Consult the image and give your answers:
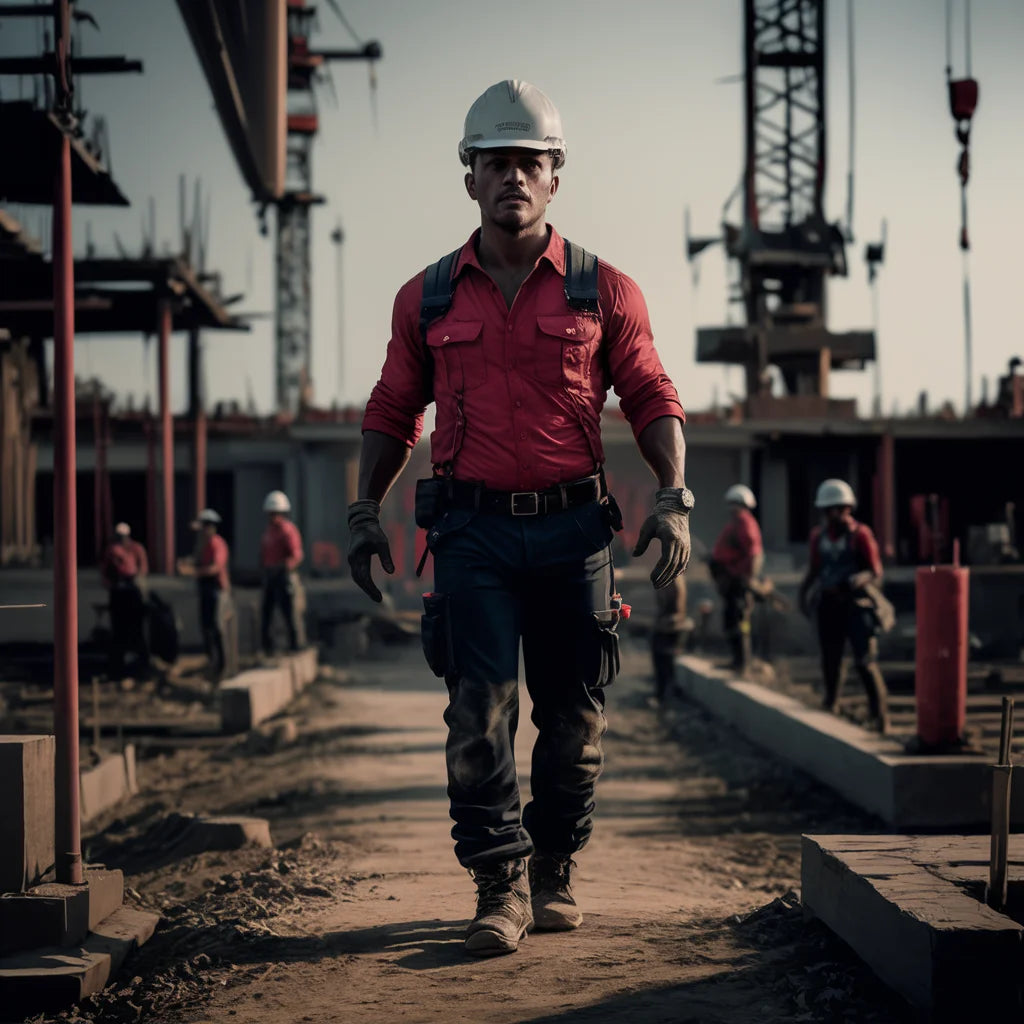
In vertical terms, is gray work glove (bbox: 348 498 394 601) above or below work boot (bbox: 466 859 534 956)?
above

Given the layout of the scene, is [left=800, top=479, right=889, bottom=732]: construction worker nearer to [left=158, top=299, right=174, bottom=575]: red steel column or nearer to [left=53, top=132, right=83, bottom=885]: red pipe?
[left=53, top=132, right=83, bottom=885]: red pipe

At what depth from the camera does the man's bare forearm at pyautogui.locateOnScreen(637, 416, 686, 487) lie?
468 cm

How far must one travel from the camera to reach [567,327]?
4625 millimetres

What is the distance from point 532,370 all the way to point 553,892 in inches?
61.4

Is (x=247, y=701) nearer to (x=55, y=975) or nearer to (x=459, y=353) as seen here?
(x=55, y=975)

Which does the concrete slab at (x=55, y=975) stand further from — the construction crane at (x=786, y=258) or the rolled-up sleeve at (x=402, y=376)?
the construction crane at (x=786, y=258)

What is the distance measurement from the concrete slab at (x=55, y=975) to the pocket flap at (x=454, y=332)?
6.60 feet

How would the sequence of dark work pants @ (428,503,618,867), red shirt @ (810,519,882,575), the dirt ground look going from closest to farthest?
the dirt ground
dark work pants @ (428,503,618,867)
red shirt @ (810,519,882,575)

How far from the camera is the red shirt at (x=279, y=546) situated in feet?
59.0

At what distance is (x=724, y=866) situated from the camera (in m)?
7.48

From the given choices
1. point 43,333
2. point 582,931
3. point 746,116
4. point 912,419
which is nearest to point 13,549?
point 43,333

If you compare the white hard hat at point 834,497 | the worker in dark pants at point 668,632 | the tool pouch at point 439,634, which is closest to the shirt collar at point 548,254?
the tool pouch at point 439,634

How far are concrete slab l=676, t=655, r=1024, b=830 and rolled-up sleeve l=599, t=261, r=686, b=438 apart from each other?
3.82 m

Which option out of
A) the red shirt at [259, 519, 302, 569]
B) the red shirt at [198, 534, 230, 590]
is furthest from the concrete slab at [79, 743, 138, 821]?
the red shirt at [259, 519, 302, 569]
